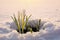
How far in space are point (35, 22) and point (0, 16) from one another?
57cm

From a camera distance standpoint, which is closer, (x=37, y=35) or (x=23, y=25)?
(x=37, y=35)

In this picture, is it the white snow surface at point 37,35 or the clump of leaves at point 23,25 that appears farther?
the clump of leaves at point 23,25

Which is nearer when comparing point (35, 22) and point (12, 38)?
point (12, 38)

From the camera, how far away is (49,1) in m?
3.19

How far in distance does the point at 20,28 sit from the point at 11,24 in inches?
5.6

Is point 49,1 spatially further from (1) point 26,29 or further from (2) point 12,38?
(2) point 12,38

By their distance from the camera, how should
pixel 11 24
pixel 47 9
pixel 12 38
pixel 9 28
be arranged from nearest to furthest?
pixel 12 38
pixel 9 28
pixel 11 24
pixel 47 9

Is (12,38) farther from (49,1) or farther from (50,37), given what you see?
(49,1)

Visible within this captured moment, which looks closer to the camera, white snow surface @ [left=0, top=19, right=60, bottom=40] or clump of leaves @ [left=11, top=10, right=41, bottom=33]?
white snow surface @ [left=0, top=19, right=60, bottom=40]

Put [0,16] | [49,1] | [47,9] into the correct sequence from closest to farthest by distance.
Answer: [0,16] → [47,9] → [49,1]

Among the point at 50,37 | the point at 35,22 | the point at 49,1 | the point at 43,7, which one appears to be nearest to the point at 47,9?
the point at 43,7

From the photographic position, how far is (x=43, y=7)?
2750 mm

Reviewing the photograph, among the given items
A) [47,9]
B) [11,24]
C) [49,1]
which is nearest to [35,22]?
[11,24]

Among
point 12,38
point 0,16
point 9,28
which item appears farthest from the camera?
point 0,16
